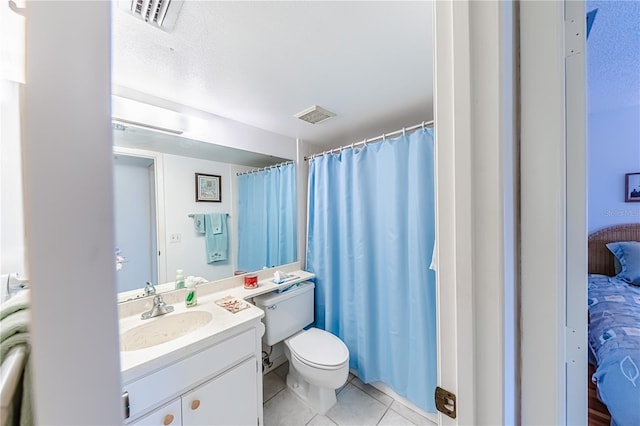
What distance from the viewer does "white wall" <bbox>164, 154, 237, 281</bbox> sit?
150 cm

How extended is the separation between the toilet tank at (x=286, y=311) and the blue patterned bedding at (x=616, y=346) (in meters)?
1.58

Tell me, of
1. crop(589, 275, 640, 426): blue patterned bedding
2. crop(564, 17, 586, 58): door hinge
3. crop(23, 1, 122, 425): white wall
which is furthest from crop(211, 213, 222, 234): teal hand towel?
crop(589, 275, 640, 426): blue patterned bedding

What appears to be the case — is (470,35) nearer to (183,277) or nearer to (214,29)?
(214,29)

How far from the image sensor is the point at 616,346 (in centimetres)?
96

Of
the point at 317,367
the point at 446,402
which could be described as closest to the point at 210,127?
the point at 317,367

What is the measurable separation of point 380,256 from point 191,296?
127 cm

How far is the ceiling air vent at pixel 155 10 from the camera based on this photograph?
79 cm

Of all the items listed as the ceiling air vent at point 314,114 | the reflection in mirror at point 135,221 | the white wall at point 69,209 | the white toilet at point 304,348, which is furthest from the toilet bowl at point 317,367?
the ceiling air vent at point 314,114

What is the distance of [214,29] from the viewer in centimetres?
92

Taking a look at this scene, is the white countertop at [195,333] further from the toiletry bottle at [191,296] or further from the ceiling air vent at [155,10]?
the ceiling air vent at [155,10]

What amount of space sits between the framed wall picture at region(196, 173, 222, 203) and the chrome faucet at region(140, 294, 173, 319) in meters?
0.67

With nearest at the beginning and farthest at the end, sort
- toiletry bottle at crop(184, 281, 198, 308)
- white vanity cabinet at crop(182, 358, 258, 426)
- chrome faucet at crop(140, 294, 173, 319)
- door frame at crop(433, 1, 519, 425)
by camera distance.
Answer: door frame at crop(433, 1, 519, 425), white vanity cabinet at crop(182, 358, 258, 426), chrome faucet at crop(140, 294, 173, 319), toiletry bottle at crop(184, 281, 198, 308)

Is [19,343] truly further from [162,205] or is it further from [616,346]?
[616,346]

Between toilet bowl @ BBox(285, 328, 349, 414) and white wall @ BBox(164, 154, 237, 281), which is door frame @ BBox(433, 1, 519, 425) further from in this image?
white wall @ BBox(164, 154, 237, 281)
